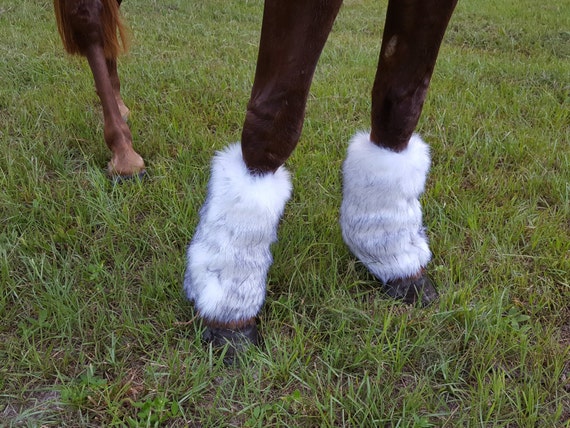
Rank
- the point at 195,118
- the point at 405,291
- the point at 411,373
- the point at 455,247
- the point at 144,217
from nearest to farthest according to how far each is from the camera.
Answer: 1. the point at 411,373
2. the point at 405,291
3. the point at 455,247
4. the point at 144,217
5. the point at 195,118

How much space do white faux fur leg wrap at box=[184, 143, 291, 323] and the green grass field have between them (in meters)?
0.10

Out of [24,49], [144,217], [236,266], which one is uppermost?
[236,266]

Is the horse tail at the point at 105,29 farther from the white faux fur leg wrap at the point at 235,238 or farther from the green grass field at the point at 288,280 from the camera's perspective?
the white faux fur leg wrap at the point at 235,238

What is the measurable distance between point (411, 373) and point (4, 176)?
55.1 inches

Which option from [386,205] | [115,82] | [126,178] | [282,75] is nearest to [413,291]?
[386,205]

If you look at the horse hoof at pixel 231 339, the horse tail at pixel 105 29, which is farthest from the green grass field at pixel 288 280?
the horse tail at pixel 105 29

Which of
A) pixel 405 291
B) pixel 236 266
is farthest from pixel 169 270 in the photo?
pixel 405 291

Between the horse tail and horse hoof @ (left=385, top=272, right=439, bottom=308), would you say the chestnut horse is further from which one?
the horse tail

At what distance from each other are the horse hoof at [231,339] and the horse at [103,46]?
77 cm

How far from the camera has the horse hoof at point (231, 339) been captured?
1149mm

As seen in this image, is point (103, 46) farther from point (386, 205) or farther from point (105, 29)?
point (386, 205)

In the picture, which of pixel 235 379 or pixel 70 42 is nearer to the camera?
pixel 235 379

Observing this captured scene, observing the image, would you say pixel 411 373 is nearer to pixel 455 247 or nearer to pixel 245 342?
pixel 245 342

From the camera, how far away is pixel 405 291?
133 cm
